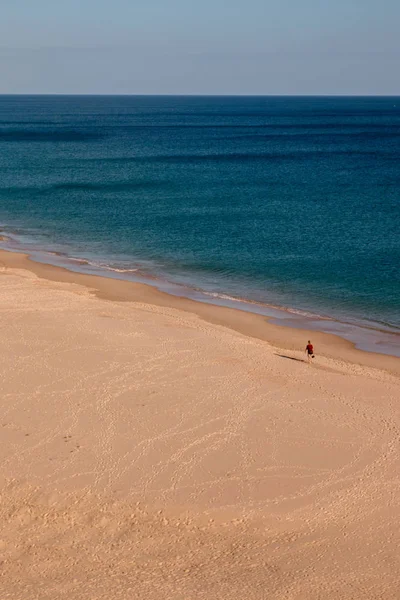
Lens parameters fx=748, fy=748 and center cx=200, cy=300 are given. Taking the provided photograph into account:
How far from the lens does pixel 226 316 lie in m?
36.9

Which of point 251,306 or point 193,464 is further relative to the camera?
point 251,306

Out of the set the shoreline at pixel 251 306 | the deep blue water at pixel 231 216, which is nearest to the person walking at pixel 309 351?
the shoreline at pixel 251 306

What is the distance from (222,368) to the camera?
1138 inches

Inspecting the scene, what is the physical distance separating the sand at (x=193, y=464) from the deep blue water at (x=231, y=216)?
996 cm

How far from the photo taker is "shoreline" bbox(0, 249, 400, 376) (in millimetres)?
31625

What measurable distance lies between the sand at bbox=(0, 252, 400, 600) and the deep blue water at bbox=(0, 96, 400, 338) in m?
9.96

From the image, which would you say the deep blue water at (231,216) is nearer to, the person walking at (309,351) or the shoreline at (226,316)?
the shoreline at (226,316)

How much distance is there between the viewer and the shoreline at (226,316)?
31.6m

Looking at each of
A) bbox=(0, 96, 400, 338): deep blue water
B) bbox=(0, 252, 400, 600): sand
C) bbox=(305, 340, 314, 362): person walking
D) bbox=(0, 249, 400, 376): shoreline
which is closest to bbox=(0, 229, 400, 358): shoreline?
bbox=(0, 249, 400, 376): shoreline

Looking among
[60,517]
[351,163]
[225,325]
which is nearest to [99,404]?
[60,517]

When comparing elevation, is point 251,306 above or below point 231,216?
below

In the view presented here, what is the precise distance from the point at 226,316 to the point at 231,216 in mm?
25488

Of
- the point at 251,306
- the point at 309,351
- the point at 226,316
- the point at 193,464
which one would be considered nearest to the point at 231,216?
the point at 251,306

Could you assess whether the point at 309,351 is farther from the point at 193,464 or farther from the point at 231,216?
the point at 231,216
